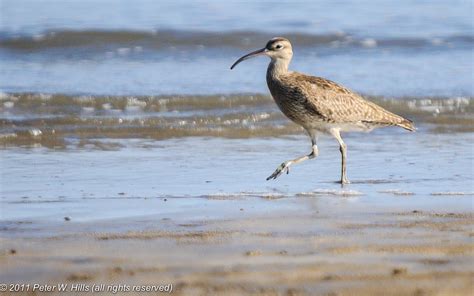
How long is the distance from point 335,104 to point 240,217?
9.38 ft

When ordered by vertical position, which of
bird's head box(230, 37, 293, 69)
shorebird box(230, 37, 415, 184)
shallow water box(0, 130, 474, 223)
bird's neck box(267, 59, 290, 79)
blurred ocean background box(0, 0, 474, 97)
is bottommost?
blurred ocean background box(0, 0, 474, 97)

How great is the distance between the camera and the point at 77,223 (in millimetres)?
7062

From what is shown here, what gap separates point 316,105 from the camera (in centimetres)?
974

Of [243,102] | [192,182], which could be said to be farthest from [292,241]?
[243,102]

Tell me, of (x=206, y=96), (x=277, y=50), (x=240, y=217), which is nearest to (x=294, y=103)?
(x=277, y=50)

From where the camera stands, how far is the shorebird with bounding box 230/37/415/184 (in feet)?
32.1

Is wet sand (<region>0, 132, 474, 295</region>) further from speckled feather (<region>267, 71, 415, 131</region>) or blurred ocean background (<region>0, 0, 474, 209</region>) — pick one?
speckled feather (<region>267, 71, 415, 131</region>)

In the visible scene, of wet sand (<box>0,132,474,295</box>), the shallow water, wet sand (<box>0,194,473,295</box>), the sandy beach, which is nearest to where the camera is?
wet sand (<box>0,194,473,295</box>)

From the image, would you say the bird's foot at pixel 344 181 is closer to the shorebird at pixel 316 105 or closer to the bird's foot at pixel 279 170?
the bird's foot at pixel 279 170

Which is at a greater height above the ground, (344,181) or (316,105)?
(316,105)

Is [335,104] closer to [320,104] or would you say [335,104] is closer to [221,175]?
[320,104]

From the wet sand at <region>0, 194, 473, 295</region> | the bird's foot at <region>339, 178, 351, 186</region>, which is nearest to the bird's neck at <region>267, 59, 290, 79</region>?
the bird's foot at <region>339, 178, 351, 186</region>

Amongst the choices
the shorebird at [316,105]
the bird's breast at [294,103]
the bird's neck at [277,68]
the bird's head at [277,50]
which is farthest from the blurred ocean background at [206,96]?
the bird's head at [277,50]

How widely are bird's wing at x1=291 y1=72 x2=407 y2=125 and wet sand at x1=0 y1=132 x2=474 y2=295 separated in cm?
37
